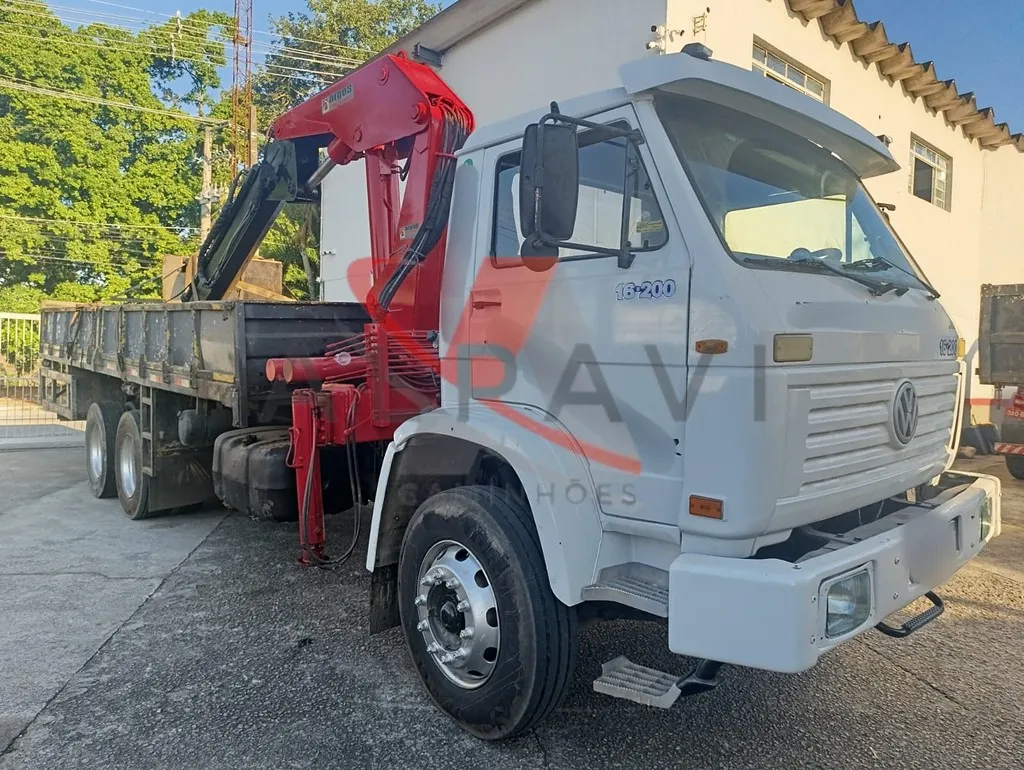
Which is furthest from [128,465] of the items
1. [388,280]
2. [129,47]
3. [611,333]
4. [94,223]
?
[129,47]

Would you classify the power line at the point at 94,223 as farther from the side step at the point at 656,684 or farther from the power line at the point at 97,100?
the side step at the point at 656,684

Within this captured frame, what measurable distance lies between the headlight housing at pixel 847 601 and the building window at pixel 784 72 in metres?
7.50

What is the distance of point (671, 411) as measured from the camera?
2.68 m

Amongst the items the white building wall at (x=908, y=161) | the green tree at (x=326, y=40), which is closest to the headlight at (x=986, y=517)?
the white building wall at (x=908, y=161)

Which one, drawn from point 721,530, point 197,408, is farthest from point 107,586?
point 721,530

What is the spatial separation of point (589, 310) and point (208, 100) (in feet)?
115

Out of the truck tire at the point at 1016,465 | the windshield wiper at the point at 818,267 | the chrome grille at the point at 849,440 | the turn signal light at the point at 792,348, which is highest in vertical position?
the windshield wiper at the point at 818,267

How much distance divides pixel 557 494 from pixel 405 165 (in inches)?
96.6

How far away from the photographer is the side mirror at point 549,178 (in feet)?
8.74

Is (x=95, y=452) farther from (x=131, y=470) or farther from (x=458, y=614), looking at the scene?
(x=458, y=614)

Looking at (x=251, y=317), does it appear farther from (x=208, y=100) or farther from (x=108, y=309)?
(x=208, y=100)

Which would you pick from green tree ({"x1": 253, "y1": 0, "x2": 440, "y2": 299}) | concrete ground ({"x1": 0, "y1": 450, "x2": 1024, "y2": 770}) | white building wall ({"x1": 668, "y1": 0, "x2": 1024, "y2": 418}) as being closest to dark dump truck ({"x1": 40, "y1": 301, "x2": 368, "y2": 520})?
concrete ground ({"x1": 0, "y1": 450, "x2": 1024, "y2": 770})

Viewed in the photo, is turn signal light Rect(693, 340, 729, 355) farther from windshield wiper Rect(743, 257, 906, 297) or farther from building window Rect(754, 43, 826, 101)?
building window Rect(754, 43, 826, 101)

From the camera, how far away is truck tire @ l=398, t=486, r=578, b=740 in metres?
2.94
